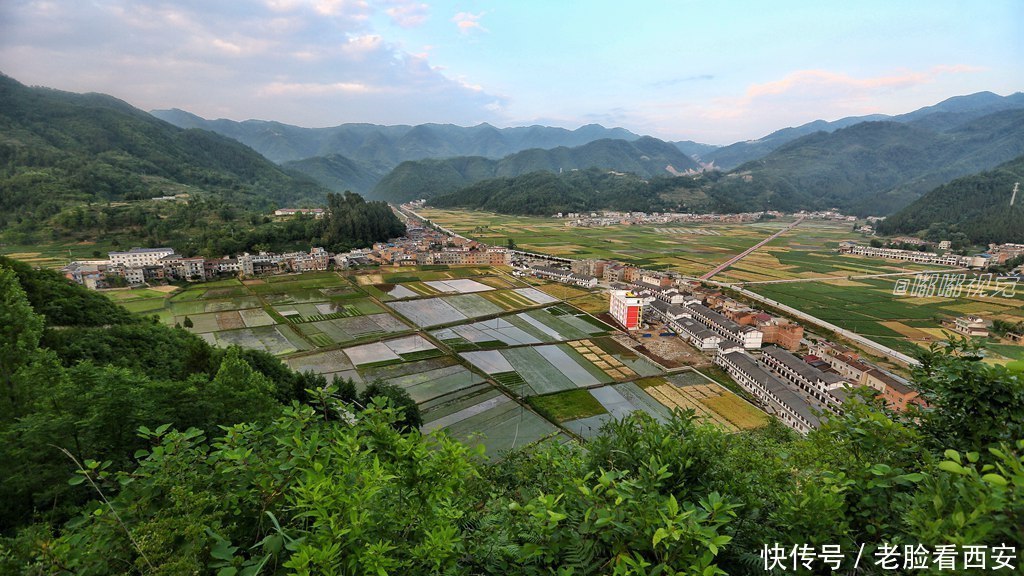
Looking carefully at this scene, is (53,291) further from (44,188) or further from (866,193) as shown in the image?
(866,193)

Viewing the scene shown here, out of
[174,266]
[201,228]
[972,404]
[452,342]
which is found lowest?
[452,342]

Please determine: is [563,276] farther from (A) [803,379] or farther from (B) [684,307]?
(A) [803,379]

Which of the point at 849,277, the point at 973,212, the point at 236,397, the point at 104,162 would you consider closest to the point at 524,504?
the point at 236,397

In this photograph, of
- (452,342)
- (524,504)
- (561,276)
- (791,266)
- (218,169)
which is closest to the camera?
(524,504)

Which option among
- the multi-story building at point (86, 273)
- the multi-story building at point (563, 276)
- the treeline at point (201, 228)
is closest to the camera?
the multi-story building at point (86, 273)

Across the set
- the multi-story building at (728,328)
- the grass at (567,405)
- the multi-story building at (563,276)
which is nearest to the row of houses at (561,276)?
the multi-story building at (563,276)

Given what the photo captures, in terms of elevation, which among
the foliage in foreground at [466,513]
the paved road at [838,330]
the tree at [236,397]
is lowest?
the paved road at [838,330]

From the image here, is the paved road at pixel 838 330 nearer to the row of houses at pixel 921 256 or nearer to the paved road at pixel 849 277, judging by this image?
the paved road at pixel 849 277
